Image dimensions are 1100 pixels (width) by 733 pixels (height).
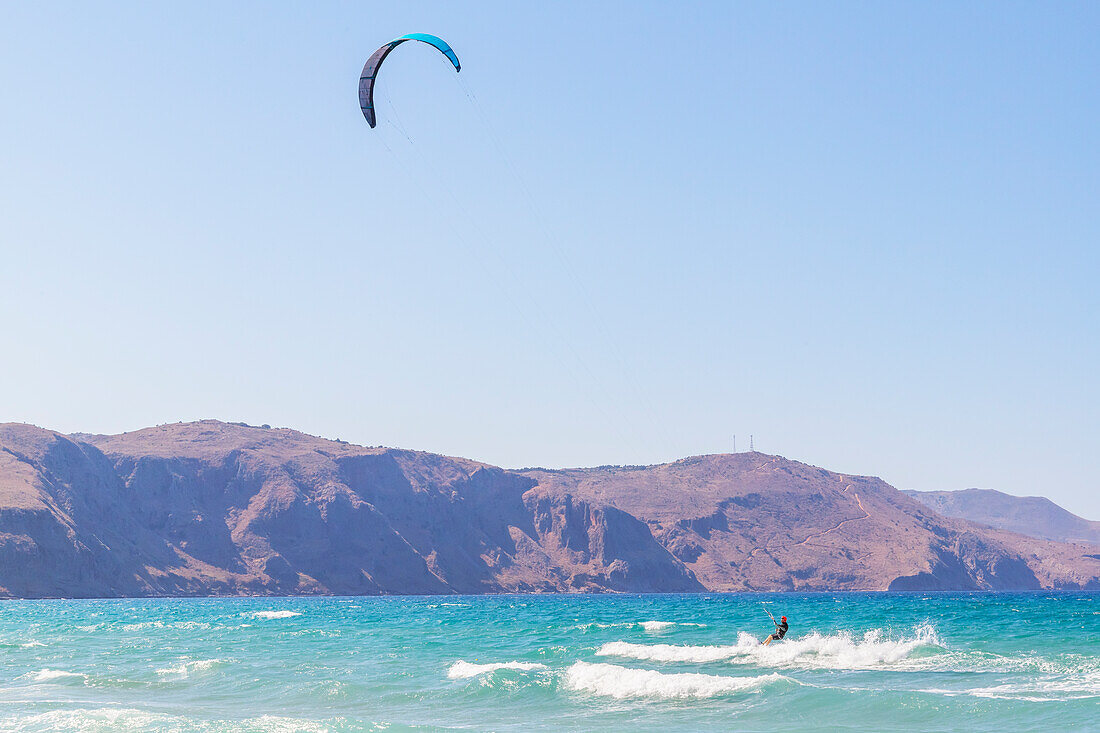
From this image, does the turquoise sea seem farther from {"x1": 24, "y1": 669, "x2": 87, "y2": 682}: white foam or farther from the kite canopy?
the kite canopy

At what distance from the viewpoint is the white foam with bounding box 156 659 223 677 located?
35728 millimetres

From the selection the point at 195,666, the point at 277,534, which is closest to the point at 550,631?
the point at 195,666

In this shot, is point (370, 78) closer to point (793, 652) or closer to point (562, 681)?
point (562, 681)

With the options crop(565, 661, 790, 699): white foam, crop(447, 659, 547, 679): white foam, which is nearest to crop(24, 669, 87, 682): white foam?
crop(447, 659, 547, 679): white foam

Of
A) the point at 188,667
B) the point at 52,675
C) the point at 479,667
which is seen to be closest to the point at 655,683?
the point at 479,667

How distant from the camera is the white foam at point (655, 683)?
29.6 metres

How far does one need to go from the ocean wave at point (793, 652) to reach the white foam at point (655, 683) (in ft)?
20.7

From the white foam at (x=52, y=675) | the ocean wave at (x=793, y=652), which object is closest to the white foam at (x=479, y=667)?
the ocean wave at (x=793, y=652)

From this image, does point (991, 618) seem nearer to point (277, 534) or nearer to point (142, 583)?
point (142, 583)

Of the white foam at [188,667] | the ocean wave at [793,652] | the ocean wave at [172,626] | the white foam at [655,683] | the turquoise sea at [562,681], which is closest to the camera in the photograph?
the turquoise sea at [562,681]

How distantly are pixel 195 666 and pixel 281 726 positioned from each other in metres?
14.1

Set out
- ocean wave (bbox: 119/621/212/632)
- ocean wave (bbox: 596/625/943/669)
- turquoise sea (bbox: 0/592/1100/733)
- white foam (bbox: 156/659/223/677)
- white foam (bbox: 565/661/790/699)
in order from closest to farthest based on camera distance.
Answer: turquoise sea (bbox: 0/592/1100/733), white foam (bbox: 565/661/790/699), white foam (bbox: 156/659/223/677), ocean wave (bbox: 596/625/943/669), ocean wave (bbox: 119/621/212/632)

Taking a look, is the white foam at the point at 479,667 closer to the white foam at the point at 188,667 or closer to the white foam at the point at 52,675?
the white foam at the point at 188,667

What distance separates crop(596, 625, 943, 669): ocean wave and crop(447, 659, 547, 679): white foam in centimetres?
417
